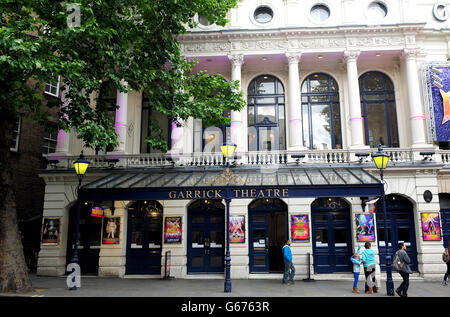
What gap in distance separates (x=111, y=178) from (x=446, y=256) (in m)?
16.3

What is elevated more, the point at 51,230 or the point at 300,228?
the point at 300,228

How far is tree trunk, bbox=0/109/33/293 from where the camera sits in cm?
1173

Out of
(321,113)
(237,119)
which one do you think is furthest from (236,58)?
(321,113)

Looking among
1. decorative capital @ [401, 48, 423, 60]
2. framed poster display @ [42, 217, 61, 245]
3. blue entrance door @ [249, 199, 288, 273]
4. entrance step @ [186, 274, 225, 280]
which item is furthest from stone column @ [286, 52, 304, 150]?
framed poster display @ [42, 217, 61, 245]


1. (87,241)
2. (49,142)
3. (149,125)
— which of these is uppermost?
(149,125)

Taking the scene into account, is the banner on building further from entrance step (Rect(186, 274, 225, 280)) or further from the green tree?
entrance step (Rect(186, 274, 225, 280))

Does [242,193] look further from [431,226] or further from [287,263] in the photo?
[431,226]

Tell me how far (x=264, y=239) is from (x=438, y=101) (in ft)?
41.9

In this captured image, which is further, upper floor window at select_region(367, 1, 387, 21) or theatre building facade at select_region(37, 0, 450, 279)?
upper floor window at select_region(367, 1, 387, 21)

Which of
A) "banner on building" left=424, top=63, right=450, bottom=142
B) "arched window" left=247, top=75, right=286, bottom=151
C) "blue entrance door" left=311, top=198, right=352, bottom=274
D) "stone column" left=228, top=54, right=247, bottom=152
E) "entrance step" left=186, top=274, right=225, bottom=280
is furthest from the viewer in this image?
"arched window" left=247, top=75, right=286, bottom=151

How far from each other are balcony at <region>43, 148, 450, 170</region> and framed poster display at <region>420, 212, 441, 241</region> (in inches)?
105

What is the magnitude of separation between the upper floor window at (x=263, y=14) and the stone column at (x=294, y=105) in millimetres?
3317

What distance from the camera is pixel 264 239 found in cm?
1830

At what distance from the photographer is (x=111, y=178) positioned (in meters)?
17.5
